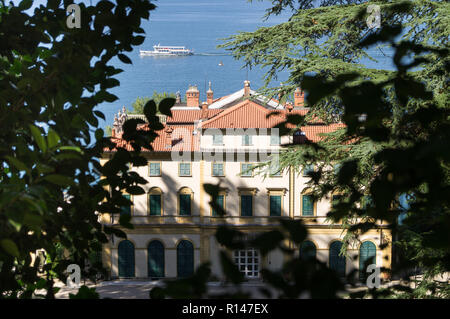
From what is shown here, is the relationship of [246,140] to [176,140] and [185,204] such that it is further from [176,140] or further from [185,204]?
[185,204]

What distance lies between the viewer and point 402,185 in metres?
1.16

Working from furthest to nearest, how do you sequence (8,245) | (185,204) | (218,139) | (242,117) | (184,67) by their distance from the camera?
(184,67), (185,204), (242,117), (218,139), (8,245)

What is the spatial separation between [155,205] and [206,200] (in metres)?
2.25

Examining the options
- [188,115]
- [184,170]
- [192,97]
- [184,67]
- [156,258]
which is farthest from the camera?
[184,67]

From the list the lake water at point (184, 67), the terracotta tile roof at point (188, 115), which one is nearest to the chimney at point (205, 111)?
the terracotta tile roof at point (188, 115)

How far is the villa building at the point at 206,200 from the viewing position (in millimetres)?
21375

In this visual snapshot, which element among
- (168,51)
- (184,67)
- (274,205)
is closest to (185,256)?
(274,205)

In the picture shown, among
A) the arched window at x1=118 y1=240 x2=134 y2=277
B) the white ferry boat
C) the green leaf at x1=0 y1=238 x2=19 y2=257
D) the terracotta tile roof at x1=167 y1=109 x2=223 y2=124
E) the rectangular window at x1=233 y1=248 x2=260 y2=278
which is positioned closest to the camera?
the green leaf at x1=0 y1=238 x2=19 y2=257

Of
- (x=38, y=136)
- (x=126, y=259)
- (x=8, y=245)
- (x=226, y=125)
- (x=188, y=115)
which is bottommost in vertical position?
(x=126, y=259)

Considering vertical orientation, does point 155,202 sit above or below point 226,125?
below

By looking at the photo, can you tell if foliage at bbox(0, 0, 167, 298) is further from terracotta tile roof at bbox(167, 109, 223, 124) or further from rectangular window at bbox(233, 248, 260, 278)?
terracotta tile roof at bbox(167, 109, 223, 124)

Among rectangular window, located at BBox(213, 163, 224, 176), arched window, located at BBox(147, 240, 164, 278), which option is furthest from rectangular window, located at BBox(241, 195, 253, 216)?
arched window, located at BBox(147, 240, 164, 278)

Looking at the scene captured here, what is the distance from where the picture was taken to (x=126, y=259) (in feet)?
74.1

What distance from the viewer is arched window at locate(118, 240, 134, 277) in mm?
22547
